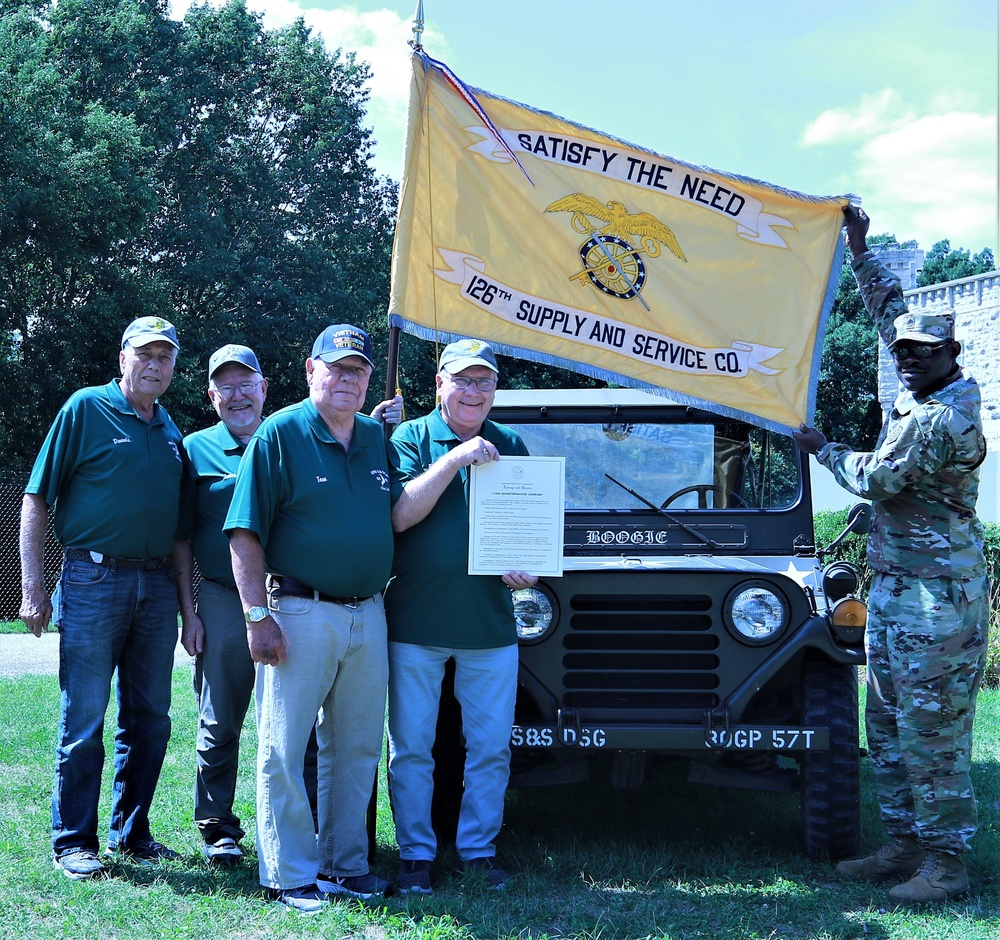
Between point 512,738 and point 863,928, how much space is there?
1.45 meters

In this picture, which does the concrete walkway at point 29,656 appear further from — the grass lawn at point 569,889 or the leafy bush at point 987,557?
the leafy bush at point 987,557

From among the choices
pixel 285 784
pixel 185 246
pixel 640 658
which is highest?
pixel 185 246

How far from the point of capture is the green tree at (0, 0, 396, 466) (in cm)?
1908

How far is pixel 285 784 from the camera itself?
12.3 ft

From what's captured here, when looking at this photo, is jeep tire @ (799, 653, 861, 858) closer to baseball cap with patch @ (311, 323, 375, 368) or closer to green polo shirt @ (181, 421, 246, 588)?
baseball cap with patch @ (311, 323, 375, 368)

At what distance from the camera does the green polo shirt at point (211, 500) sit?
4.35 m

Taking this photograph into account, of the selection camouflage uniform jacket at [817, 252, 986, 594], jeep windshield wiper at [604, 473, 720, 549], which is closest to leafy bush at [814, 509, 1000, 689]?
jeep windshield wiper at [604, 473, 720, 549]

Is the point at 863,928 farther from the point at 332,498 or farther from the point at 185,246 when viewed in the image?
the point at 185,246

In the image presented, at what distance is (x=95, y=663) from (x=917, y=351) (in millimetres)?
3381

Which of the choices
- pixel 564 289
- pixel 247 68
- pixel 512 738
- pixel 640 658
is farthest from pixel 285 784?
pixel 247 68

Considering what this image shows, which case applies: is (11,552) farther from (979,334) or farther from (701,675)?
(979,334)

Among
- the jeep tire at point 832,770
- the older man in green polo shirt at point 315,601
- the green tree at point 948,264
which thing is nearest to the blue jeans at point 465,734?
the older man in green polo shirt at point 315,601

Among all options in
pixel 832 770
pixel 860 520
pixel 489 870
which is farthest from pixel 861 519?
pixel 489 870

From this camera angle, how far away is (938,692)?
404cm
